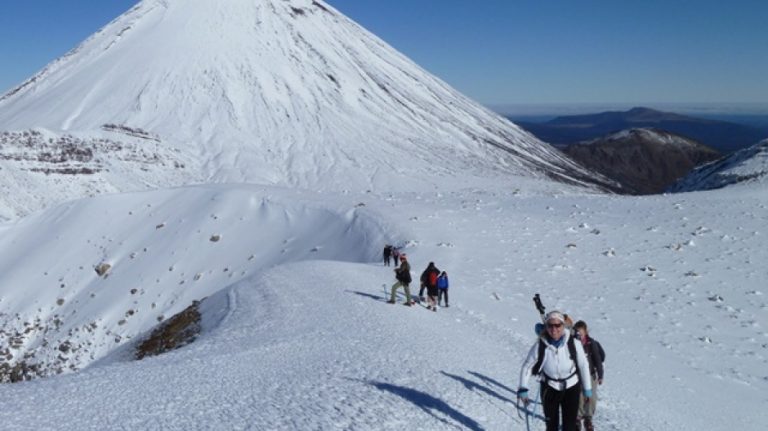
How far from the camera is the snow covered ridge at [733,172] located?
56812mm

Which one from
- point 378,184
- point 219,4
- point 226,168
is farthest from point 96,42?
point 378,184

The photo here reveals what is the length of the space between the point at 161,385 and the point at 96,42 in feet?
449

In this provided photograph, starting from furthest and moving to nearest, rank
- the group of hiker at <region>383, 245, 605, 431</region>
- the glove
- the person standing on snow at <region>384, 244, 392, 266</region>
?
the person standing on snow at <region>384, 244, 392, 266</region> < the glove < the group of hiker at <region>383, 245, 605, 431</region>

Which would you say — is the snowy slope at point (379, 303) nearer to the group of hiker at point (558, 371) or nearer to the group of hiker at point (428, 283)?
the group of hiker at point (428, 283)

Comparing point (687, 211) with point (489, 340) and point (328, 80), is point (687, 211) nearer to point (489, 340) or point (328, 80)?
point (489, 340)

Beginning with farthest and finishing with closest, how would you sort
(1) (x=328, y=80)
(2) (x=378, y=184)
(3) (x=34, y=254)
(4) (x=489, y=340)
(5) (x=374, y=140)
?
(1) (x=328, y=80), (5) (x=374, y=140), (2) (x=378, y=184), (3) (x=34, y=254), (4) (x=489, y=340)

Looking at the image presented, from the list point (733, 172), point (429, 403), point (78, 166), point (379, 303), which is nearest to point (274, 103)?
point (78, 166)

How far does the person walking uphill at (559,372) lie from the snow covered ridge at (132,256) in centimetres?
2189

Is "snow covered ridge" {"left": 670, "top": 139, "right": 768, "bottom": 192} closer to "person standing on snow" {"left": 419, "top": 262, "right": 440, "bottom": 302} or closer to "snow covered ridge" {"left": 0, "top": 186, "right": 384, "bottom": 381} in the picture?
"snow covered ridge" {"left": 0, "top": 186, "right": 384, "bottom": 381}

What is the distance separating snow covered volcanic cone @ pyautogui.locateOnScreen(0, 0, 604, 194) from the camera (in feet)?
285

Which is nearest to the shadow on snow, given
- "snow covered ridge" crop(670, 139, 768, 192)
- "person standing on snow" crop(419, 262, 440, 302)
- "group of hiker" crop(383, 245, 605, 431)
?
"group of hiker" crop(383, 245, 605, 431)

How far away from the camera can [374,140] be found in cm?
9781

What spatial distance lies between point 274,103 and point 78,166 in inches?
1745

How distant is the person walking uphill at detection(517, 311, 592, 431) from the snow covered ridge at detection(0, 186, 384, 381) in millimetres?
21889
